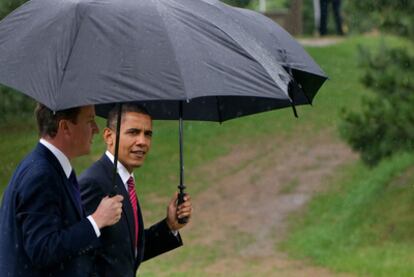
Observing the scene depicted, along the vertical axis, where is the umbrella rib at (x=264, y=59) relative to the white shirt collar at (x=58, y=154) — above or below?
above

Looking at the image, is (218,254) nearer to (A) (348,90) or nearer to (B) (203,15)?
(B) (203,15)

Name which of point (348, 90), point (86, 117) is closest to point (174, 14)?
point (86, 117)

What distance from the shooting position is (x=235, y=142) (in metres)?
21.1

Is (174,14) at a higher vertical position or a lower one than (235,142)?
higher

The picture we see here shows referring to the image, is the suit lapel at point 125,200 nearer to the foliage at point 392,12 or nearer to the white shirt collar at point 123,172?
the white shirt collar at point 123,172

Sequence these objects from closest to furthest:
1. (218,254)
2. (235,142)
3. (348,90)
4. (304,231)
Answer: (218,254) < (304,231) < (235,142) < (348,90)

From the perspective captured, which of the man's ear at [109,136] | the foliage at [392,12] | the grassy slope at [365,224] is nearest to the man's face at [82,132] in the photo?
the man's ear at [109,136]

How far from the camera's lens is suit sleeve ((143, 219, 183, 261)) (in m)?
4.81

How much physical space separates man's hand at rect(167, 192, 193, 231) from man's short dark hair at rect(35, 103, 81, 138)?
38.4 inches

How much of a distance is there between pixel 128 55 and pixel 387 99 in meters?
9.78

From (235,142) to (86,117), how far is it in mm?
17199

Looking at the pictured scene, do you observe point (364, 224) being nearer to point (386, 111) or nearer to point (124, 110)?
point (386, 111)

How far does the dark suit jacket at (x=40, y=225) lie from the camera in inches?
146

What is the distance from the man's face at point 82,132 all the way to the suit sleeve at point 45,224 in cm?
15
